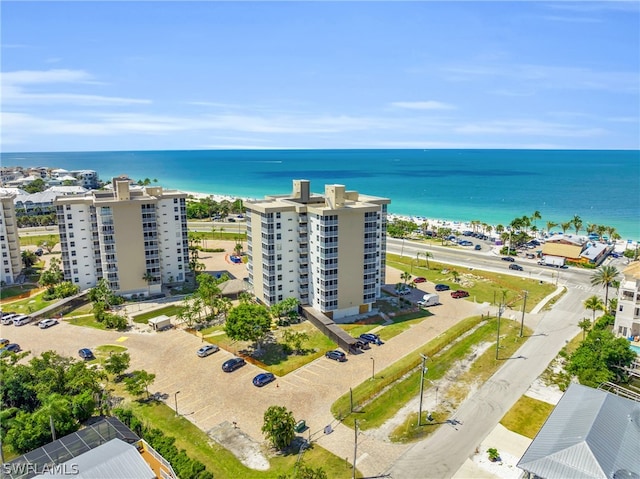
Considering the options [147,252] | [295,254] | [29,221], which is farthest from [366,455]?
[29,221]

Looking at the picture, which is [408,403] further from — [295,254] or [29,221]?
[29,221]

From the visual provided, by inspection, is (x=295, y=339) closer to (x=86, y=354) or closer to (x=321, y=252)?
(x=321, y=252)

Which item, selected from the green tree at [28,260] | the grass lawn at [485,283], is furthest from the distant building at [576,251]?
the green tree at [28,260]

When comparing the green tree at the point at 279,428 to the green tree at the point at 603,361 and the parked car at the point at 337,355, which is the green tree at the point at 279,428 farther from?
the green tree at the point at 603,361

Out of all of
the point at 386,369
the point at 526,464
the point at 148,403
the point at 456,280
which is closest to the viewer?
the point at 526,464

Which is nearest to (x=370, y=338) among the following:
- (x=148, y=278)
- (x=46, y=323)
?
(x=148, y=278)

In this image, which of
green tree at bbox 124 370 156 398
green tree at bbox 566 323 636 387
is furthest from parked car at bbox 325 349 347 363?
green tree at bbox 566 323 636 387
